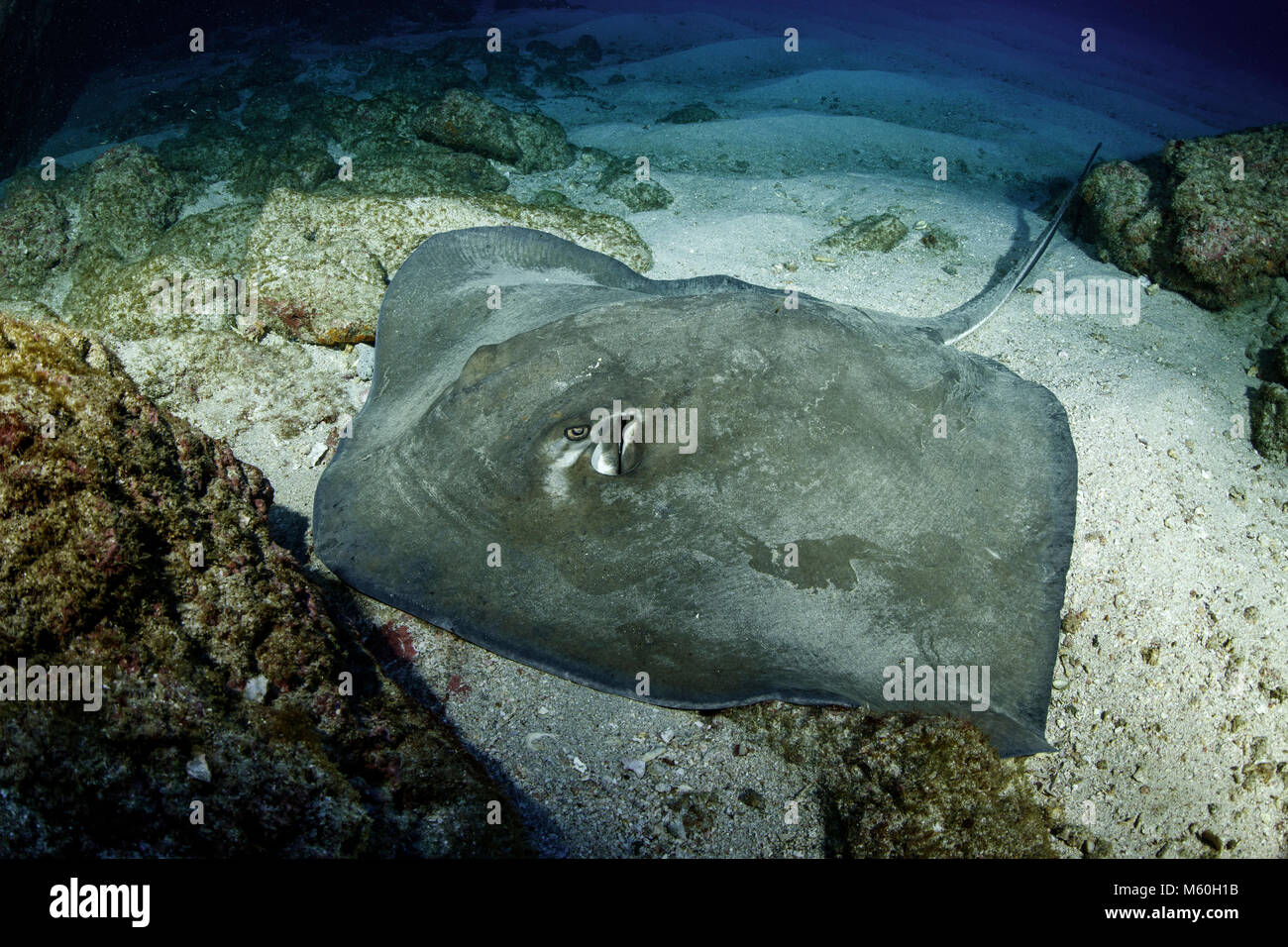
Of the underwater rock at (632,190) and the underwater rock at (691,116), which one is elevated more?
the underwater rock at (691,116)

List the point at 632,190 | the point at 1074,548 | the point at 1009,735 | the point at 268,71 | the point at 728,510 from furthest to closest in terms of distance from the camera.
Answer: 1. the point at 268,71
2. the point at 632,190
3. the point at 1074,548
4. the point at 728,510
5. the point at 1009,735

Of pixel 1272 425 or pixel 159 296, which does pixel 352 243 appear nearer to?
pixel 159 296

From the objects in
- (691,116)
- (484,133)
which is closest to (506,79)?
(691,116)

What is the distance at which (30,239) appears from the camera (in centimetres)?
683

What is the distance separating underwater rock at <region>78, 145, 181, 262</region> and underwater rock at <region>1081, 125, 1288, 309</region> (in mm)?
10942

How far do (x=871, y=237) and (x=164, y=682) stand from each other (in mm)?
7264

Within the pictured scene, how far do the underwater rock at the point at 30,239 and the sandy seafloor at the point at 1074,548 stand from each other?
153cm

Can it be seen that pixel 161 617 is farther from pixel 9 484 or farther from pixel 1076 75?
pixel 1076 75

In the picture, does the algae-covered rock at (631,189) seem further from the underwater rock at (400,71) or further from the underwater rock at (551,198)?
the underwater rock at (400,71)

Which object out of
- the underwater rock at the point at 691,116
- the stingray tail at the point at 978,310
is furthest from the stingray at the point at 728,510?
the underwater rock at the point at 691,116

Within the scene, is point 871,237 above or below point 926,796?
above

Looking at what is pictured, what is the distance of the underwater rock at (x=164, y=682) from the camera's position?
1.65 meters

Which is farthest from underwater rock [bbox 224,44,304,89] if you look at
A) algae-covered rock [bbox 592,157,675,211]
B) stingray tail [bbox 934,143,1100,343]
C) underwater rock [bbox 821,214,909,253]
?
stingray tail [bbox 934,143,1100,343]

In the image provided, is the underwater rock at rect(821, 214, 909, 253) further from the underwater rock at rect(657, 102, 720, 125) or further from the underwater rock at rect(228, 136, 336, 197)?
the underwater rock at rect(228, 136, 336, 197)
